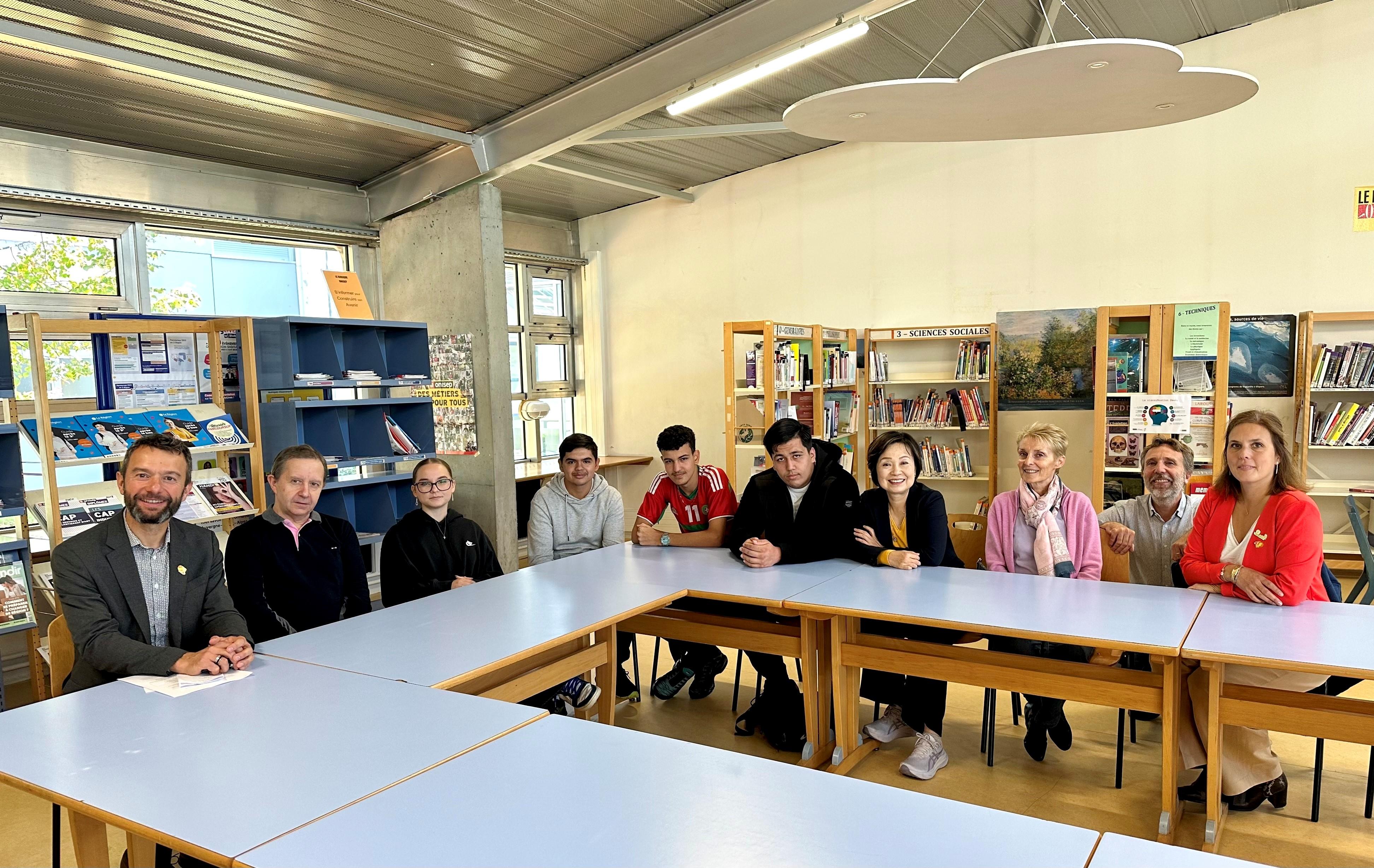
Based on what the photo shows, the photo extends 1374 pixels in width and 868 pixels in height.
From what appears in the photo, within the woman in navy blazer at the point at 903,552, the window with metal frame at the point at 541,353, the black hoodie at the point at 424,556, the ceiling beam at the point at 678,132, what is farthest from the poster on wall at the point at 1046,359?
the black hoodie at the point at 424,556

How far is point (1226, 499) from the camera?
2.91m

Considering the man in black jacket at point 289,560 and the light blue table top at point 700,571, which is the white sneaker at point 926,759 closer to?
the light blue table top at point 700,571

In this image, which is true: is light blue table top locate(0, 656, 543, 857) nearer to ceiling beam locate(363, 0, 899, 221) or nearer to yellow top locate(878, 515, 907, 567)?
yellow top locate(878, 515, 907, 567)

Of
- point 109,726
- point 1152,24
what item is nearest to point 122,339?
point 109,726

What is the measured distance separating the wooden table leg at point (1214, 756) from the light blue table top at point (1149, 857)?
1312mm

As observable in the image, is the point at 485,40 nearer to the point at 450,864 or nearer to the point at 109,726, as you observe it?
the point at 109,726

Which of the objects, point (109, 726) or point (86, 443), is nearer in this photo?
point (109, 726)

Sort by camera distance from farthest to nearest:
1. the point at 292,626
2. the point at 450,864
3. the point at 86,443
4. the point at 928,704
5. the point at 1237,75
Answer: the point at 86,443 < the point at 928,704 < the point at 292,626 < the point at 1237,75 < the point at 450,864

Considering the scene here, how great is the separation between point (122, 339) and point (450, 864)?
412 cm

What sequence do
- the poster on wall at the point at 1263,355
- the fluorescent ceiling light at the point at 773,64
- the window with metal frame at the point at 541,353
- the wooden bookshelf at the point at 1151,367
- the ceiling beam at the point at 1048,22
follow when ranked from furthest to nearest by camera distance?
1. the window with metal frame at the point at 541,353
2. the poster on wall at the point at 1263,355
3. the wooden bookshelf at the point at 1151,367
4. the ceiling beam at the point at 1048,22
5. the fluorescent ceiling light at the point at 773,64

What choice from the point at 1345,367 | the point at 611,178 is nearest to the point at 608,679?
the point at 611,178

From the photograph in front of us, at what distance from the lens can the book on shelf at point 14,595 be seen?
3.44 meters

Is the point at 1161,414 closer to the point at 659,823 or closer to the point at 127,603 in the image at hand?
the point at 659,823

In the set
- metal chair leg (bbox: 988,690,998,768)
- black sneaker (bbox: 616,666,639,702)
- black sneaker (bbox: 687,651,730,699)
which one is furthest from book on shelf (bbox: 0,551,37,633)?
metal chair leg (bbox: 988,690,998,768)
